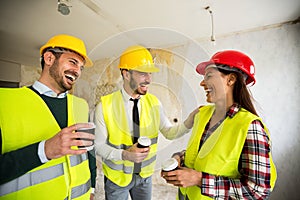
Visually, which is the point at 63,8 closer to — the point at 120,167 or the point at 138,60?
the point at 138,60

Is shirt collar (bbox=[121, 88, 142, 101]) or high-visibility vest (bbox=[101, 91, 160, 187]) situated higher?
shirt collar (bbox=[121, 88, 142, 101])

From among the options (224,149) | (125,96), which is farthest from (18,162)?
(224,149)

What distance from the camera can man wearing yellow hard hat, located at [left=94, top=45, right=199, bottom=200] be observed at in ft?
1.60

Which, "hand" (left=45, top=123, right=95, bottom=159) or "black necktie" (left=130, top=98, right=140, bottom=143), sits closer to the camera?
"hand" (left=45, top=123, right=95, bottom=159)

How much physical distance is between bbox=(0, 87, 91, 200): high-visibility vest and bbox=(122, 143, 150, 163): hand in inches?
7.1

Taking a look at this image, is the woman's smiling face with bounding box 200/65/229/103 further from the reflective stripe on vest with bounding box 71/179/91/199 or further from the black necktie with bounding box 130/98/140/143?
the reflective stripe on vest with bounding box 71/179/91/199

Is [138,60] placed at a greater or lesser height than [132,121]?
greater

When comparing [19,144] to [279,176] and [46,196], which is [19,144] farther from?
[279,176]

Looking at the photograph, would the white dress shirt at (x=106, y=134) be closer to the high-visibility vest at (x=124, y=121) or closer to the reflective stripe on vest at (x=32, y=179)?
the high-visibility vest at (x=124, y=121)

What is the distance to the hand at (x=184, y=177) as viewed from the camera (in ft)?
1.59

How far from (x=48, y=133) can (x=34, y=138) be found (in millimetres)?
37

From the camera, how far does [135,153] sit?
499 mm

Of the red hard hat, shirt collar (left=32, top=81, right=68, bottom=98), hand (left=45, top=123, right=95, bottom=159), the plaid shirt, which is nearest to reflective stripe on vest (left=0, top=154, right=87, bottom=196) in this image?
hand (left=45, top=123, right=95, bottom=159)

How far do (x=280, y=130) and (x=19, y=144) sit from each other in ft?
5.01
